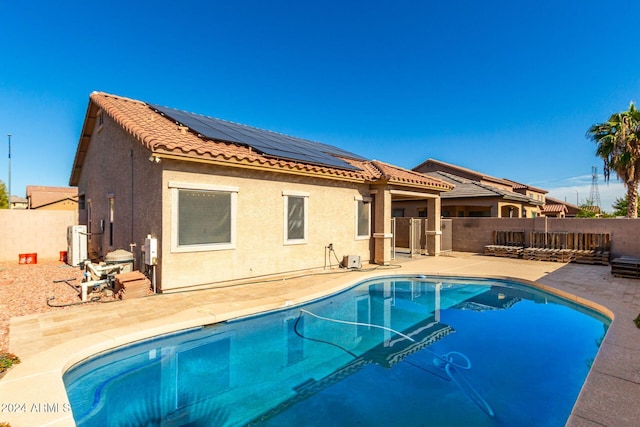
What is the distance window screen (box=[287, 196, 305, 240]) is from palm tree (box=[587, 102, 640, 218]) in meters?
20.9

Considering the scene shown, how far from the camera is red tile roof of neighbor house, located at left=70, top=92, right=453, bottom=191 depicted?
8.70 metres

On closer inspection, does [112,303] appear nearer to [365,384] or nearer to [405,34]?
[365,384]

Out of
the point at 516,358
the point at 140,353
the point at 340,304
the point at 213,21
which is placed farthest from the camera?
the point at 213,21

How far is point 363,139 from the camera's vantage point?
115ft

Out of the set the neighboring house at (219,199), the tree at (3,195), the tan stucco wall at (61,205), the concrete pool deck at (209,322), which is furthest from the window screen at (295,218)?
the tree at (3,195)

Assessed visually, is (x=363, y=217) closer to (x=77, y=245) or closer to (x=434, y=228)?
(x=434, y=228)

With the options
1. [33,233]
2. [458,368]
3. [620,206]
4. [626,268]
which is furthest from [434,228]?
[620,206]

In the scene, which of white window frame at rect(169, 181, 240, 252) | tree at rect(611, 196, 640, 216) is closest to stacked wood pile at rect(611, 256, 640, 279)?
white window frame at rect(169, 181, 240, 252)

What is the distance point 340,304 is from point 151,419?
234 inches

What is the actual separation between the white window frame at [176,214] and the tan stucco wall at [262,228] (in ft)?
0.33

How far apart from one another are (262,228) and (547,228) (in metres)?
16.0

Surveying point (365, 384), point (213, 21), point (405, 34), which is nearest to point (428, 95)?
point (405, 34)

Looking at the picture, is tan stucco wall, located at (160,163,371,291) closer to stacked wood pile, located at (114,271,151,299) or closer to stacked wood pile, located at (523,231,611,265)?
stacked wood pile, located at (114,271,151,299)

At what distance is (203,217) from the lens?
9484mm
